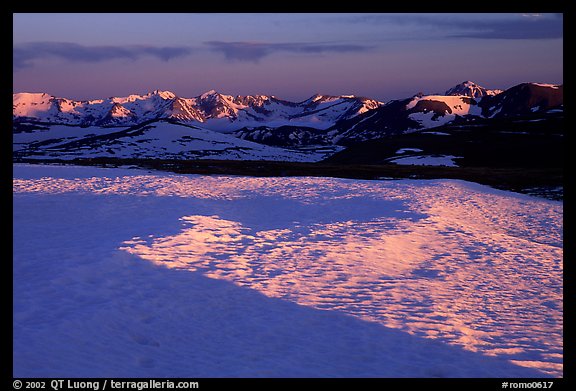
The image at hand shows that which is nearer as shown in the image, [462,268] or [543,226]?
[462,268]

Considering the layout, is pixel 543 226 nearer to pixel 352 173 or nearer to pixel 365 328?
pixel 365 328

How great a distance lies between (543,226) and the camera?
24000 mm

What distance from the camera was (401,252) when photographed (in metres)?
17.3

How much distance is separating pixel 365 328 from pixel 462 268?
6.32 m

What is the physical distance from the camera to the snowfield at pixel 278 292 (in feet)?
30.0

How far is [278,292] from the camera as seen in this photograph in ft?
42.4

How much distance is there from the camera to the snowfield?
9.13 m
